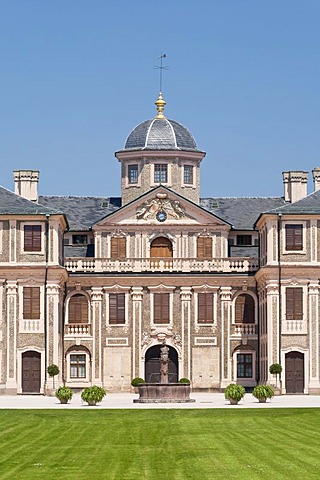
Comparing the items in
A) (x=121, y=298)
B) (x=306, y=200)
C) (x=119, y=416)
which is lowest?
(x=119, y=416)

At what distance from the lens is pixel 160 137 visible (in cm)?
8719

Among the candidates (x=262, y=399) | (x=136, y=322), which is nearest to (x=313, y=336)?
(x=136, y=322)

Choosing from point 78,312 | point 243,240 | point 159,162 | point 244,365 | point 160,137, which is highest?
point 160,137

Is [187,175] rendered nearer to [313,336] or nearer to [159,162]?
[159,162]

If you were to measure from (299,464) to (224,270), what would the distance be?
174 ft

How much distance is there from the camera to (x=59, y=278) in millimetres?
78438

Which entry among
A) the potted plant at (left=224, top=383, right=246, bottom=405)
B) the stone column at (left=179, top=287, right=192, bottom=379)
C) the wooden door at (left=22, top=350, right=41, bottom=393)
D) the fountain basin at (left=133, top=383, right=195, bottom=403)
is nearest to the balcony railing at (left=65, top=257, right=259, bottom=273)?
the stone column at (left=179, top=287, right=192, bottom=379)

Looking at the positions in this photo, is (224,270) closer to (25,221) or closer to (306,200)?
(306,200)

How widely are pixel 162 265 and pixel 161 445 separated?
4791 centimetres

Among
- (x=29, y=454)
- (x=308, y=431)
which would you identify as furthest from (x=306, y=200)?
(x=29, y=454)

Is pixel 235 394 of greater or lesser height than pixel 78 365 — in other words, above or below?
below

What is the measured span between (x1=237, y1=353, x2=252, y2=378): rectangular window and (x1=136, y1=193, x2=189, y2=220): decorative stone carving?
961 centimetres

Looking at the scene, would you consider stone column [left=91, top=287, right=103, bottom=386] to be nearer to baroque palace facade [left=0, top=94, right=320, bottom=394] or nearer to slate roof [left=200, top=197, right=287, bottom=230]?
baroque palace facade [left=0, top=94, right=320, bottom=394]

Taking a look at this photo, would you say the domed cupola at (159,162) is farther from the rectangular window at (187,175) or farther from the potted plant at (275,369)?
the potted plant at (275,369)
